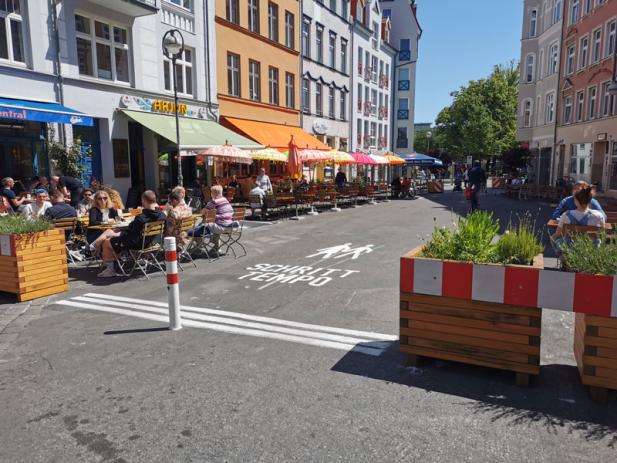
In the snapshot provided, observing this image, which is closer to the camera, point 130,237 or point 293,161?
point 130,237

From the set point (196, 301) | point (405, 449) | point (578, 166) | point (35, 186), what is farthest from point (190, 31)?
point (578, 166)

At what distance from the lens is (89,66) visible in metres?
15.7

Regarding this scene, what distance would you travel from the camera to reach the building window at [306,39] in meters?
30.1

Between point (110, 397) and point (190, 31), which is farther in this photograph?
point (190, 31)

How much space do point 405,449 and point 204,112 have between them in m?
19.5

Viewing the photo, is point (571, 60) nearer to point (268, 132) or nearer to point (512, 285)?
point (268, 132)

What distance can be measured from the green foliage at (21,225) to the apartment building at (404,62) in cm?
4807

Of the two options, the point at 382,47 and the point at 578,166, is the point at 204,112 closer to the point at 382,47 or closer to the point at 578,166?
the point at 578,166

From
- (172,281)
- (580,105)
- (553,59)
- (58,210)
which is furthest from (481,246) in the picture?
(553,59)

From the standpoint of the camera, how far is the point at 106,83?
16.0 m

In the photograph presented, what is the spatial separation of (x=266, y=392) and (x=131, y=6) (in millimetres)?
15423

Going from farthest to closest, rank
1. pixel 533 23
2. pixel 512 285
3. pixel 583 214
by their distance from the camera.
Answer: pixel 533 23
pixel 583 214
pixel 512 285

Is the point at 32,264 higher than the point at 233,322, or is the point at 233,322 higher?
the point at 32,264

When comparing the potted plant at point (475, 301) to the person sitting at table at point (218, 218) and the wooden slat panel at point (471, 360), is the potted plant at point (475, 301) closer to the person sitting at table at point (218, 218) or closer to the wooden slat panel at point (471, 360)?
the wooden slat panel at point (471, 360)
